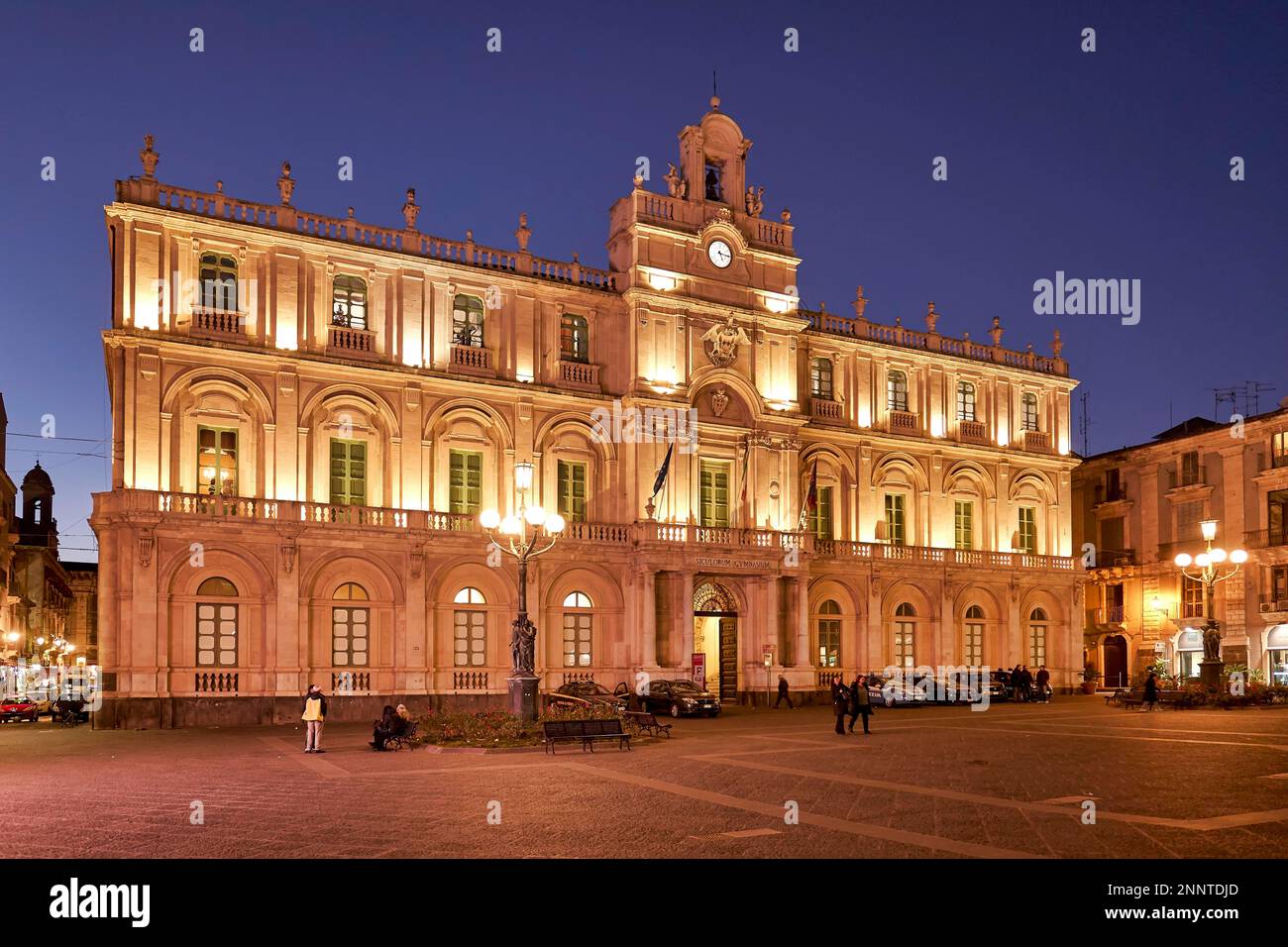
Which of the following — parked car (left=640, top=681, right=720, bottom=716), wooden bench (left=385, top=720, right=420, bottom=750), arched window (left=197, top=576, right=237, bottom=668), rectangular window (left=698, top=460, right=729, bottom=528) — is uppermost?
rectangular window (left=698, top=460, right=729, bottom=528)

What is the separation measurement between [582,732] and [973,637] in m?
30.6

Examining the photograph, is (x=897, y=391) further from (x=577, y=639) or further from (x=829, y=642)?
(x=577, y=639)

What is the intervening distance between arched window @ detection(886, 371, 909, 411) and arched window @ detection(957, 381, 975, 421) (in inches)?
117

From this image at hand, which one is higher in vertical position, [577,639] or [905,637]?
[577,639]

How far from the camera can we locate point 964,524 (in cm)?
5062

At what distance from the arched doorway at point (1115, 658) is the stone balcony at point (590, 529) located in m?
7.75

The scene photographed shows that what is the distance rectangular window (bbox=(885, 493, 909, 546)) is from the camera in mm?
48500

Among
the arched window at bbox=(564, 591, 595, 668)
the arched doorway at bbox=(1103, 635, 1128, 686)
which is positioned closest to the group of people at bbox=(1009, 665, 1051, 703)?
the arched doorway at bbox=(1103, 635, 1128, 686)

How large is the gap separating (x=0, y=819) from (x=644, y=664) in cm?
2639

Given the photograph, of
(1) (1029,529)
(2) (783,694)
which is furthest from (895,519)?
(2) (783,694)

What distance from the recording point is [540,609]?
129 feet

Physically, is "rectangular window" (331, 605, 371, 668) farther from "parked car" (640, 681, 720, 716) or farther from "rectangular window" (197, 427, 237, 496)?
"parked car" (640, 681, 720, 716)

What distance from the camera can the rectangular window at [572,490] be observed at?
40.9 metres

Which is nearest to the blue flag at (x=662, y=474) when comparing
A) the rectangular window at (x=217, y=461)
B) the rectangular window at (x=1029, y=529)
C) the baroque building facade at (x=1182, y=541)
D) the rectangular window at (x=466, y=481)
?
the rectangular window at (x=466, y=481)
